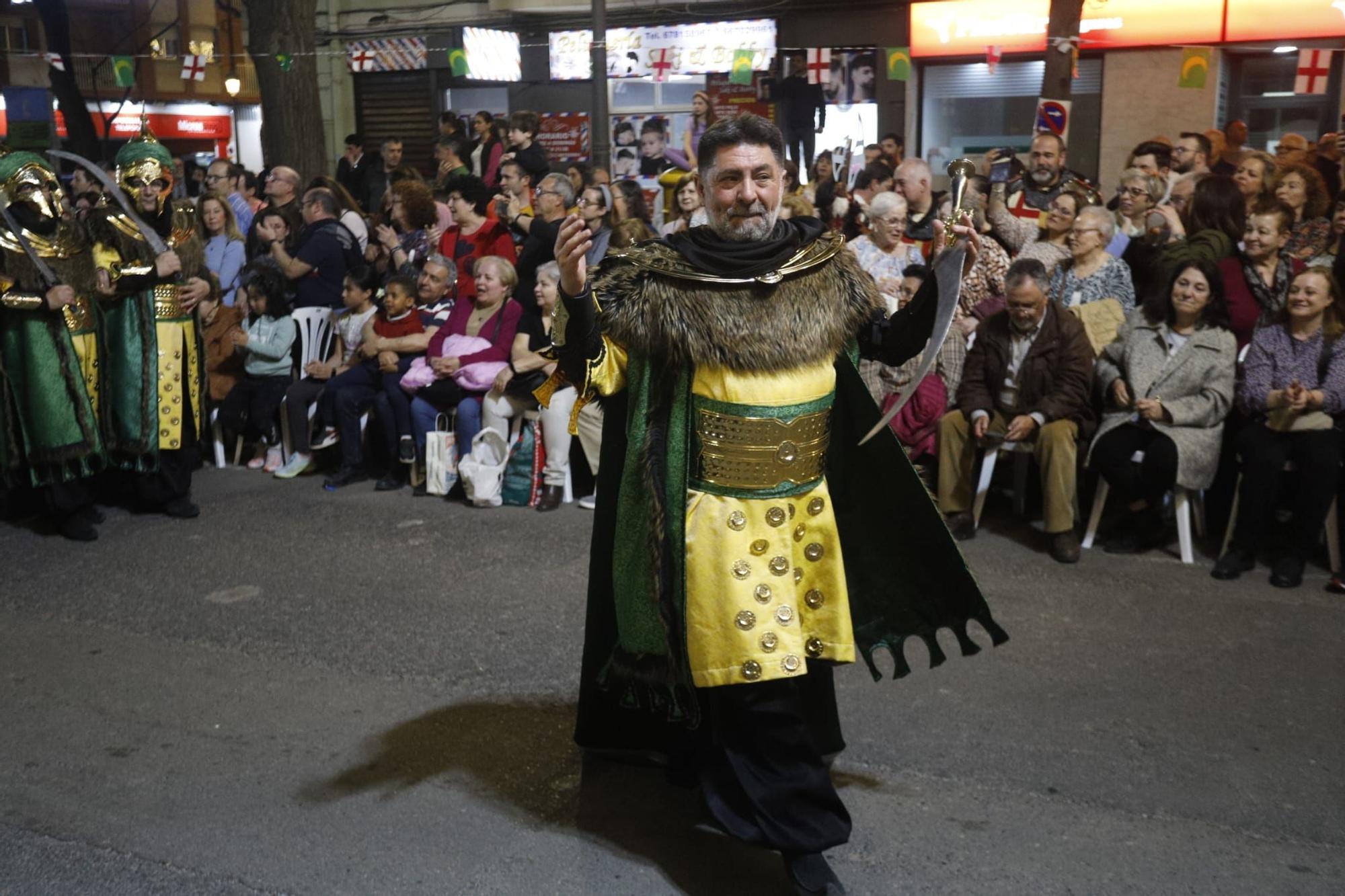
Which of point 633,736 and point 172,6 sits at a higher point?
point 172,6

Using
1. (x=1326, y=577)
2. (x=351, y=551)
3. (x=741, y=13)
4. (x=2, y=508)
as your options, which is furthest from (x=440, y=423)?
(x=741, y=13)

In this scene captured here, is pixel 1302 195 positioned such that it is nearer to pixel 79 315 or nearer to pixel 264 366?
pixel 264 366

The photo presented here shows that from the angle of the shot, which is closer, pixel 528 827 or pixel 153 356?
pixel 528 827

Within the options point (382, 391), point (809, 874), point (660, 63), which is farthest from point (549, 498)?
point (660, 63)

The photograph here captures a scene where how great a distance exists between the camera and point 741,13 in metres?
17.6

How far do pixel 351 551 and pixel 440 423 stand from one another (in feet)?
4.71

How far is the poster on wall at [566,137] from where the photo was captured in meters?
18.2

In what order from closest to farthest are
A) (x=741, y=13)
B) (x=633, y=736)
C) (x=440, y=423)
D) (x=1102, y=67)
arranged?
1. (x=633, y=736)
2. (x=440, y=423)
3. (x=1102, y=67)
4. (x=741, y=13)

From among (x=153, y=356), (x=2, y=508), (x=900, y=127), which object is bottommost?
(x=2, y=508)

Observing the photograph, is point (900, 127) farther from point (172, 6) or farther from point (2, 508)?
point (172, 6)

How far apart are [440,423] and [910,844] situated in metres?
4.93

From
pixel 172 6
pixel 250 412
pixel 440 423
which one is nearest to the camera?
pixel 440 423

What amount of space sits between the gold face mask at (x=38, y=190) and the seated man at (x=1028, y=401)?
14.9 feet

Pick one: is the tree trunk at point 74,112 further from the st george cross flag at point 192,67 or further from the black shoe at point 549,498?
the black shoe at point 549,498
